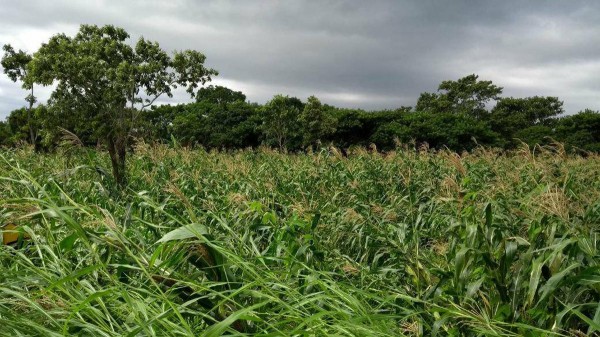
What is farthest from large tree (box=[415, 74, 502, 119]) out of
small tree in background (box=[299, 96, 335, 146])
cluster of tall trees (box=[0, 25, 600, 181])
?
small tree in background (box=[299, 96, 335, 146])

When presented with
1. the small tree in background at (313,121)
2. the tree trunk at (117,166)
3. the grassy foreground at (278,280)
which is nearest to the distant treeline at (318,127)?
the small tree in background at (313,121)

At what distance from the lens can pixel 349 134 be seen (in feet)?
105

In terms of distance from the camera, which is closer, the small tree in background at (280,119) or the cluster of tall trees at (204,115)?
the cluster of tall trees at (204,115)

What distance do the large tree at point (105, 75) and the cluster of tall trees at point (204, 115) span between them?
0.04m

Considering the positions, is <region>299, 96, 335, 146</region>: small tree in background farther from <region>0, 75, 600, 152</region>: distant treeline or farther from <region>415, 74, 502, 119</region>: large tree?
<region>415, 74, 502, 119</region>: large tree

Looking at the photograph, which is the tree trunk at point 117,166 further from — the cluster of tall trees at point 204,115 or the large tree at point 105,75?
the large tree at point 105,75

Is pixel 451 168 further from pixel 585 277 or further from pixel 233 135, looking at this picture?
pixel 233 135

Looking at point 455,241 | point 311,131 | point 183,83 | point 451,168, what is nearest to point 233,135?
point 311,131

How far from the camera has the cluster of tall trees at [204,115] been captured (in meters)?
18.3

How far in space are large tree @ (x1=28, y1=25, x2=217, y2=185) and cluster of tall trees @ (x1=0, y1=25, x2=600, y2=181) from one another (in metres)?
0.04

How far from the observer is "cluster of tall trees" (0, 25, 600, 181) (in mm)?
18281

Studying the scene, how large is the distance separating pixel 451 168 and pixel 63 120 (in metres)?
16.6

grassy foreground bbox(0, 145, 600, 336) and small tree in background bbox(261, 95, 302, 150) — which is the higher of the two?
small tree in background bbox(261, 95, 302, 150)

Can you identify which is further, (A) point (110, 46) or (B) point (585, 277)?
(A) point (110, 46)
